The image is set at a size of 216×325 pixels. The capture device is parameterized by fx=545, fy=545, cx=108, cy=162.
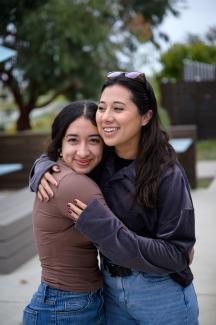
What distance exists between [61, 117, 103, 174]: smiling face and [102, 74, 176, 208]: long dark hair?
18cm

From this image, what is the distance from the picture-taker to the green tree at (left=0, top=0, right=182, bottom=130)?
1217cm

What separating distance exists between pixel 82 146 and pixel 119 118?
22 centimetres

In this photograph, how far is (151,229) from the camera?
1967mm

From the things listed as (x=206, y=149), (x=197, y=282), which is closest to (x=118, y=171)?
(x=197, y=282)

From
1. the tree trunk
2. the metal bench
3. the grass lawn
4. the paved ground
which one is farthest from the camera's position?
the tree trunk

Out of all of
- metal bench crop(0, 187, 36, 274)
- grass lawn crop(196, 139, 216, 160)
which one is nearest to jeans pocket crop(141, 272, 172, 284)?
metal bench crop(0, 187, 36, 274)

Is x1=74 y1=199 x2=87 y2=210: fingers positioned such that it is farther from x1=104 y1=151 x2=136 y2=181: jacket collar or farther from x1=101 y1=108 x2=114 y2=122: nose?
x1=101 y1=108 x2=114 y2=122: nose

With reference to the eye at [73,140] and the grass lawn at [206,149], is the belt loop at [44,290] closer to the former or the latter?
the eye at [73,140]

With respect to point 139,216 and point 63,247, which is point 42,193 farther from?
point 139,216

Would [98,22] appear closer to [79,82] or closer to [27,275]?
[79,82]

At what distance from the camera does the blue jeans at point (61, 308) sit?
2070mm

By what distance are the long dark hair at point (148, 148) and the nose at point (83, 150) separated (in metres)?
0.21

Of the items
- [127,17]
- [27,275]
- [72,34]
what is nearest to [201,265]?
[27,275]

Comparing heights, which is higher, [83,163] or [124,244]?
[83,163]
